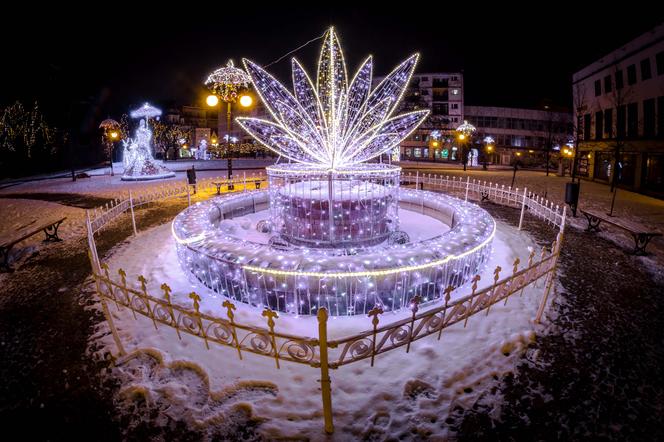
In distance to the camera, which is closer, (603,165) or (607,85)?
(607,85)

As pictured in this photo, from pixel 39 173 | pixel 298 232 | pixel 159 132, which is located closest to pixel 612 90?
pixel 298 232

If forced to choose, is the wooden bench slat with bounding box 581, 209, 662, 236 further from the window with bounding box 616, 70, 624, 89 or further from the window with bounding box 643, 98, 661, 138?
the window with bounding box 616, 70, 624, 89

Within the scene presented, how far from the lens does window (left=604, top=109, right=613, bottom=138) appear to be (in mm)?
25577

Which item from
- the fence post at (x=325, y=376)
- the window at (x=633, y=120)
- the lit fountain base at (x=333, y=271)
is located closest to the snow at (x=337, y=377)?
the fence post at (x=325, y=376)

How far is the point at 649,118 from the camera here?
2119 cm

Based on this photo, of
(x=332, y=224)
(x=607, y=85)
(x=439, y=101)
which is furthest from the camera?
(x=439, y=101)

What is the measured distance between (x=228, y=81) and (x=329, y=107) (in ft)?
40.3

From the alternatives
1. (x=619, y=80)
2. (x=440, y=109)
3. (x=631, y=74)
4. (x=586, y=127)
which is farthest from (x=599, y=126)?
(x=440, y=109)

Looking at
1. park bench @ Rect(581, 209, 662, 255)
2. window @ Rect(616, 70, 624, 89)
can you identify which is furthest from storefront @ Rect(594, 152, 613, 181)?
park bench @ Rect(581, 209, 662, 255)

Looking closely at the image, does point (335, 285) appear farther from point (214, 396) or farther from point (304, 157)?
point (304, 157)

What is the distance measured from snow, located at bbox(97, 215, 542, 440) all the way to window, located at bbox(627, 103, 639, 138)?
24.1 meters

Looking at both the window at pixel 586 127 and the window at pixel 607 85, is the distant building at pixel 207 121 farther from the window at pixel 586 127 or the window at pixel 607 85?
the window at pixel 607 85

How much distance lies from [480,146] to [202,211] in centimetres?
4869

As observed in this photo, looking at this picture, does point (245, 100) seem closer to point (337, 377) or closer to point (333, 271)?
point (333, 271)
